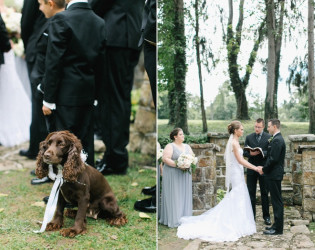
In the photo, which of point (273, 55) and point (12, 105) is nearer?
point (273, 55)

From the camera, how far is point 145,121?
20.9 feet

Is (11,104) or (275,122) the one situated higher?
(11,104)

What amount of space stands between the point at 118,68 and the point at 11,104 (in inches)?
105

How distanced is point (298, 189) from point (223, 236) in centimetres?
52

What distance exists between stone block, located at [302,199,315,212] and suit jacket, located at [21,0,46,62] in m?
3.50

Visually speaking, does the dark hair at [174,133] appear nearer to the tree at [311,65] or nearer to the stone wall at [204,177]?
the stone wall at [204,177]

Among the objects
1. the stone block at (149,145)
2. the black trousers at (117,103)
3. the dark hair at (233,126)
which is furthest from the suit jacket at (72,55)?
the stone block at (149,145)

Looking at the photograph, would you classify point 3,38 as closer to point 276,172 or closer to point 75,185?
point 75,185

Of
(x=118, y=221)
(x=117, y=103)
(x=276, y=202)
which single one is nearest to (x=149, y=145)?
(x=117, y=103)

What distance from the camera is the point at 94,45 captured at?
3834mm

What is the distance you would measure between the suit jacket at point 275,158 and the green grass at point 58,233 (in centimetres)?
107

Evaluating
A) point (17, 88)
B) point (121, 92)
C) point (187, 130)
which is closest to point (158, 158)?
point (187, 130)

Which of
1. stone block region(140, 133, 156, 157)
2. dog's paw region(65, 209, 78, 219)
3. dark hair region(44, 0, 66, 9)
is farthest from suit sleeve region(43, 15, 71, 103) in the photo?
stone block region(140, 133, 156, 157)

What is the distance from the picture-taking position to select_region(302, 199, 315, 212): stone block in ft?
8.46
